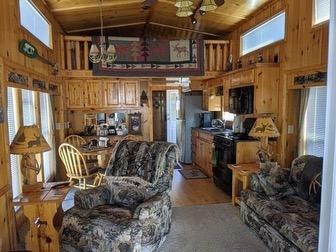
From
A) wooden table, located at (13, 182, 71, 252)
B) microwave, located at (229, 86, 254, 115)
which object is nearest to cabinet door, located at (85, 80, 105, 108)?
microwave, located at (229, 86, 254, 115)

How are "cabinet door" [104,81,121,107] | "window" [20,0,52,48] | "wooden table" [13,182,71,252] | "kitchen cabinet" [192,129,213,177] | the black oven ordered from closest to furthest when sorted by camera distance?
"wooden table" [13,182,71,252] → "window" [20,0,52,48] → the black oven → "kitchen cabinet" [192,129,213,177] → "cabinet door" [104,81,121,107]

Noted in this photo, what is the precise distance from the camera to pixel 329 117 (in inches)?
27.9

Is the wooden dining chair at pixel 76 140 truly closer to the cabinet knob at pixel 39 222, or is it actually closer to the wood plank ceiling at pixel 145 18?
the wood plank ceiling at pixel 145 18

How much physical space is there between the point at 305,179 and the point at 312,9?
2107 mm

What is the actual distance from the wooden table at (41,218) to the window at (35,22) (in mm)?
2190

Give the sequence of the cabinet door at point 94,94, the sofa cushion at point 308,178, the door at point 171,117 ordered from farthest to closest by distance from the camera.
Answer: the door at point 171,117 < the cabinet door at point 94,94 < the sofa cushion at point 308,178

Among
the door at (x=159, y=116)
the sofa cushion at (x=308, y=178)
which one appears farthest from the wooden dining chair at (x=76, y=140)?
the sofa cushion at (x=308, y=178)

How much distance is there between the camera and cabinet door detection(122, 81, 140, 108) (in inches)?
248

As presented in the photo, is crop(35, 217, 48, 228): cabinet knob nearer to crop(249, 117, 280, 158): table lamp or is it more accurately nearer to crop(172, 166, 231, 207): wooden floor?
crop(172, 166, 231, 207): wooden floor

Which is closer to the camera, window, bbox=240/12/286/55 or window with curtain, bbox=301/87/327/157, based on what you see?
window with curtain, bbox=301/87/327/157

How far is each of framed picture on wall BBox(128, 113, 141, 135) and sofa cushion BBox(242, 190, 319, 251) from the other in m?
3.88

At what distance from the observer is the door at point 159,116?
905 cm

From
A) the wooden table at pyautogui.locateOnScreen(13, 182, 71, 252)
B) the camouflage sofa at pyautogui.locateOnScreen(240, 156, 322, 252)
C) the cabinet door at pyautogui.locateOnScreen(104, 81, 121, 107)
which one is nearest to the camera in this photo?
the camouflage sofa at pyautogui.locateOnScreen(240, 156, 322, 252)

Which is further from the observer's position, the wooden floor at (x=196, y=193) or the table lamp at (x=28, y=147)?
the wooden floor at (x=196, y=193)
